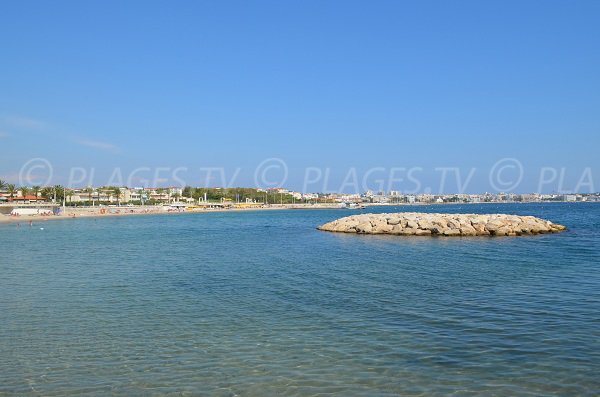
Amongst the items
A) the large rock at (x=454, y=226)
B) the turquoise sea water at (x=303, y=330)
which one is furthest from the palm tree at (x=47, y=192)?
the turquoise sea water at (x=303, y=330)

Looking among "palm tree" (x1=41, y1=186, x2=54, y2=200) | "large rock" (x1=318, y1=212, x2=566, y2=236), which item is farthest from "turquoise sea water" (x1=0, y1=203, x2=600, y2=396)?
"palm tree" (x1=41, y1=186, x2=54, y2=200)

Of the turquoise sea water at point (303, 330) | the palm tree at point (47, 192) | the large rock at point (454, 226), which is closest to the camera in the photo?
the turquoise sea water at point (303, 330)

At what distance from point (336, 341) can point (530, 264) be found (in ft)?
46.1

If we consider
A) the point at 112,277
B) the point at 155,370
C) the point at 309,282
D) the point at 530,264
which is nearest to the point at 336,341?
the point at 155,370

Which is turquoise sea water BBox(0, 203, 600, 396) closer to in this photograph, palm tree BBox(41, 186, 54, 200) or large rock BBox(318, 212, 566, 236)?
large rock BBox(318, 212, 566, 236)

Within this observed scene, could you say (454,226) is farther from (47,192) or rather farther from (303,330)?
(47,192)

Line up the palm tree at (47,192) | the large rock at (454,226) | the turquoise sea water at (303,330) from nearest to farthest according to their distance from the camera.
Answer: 1. the turquoise sea water at (303,330)
2. the large rock at (454,226)
3. the palm tree at (47,192)

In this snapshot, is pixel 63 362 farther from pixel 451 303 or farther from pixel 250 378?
pixel 451 303

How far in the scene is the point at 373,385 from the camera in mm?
6785

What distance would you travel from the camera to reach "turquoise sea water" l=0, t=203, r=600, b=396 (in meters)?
6.95

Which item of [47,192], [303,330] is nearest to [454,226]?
[303,330]

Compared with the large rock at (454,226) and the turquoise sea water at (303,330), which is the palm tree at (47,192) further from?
the turquoise sea water at (303,330)

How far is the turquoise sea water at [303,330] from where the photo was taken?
6953 millimetres

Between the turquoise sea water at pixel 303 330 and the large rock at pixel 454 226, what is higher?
the large rock at pixel 454 226
